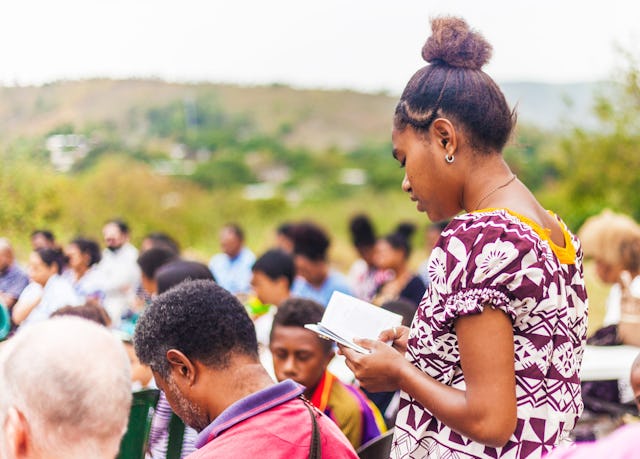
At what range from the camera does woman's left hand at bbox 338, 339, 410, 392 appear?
75.2 inches

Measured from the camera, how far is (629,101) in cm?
1356

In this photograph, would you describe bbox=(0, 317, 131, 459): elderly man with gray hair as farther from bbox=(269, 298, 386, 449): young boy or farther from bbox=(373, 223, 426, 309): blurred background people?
bbox=(373, 223, 426, 309): blurred background people

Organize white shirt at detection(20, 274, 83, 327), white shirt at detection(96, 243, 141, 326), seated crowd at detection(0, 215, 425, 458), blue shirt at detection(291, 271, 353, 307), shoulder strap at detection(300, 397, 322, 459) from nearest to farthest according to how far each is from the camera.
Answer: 1. shoulder strap at detection(300, 397, 322, 459)
2. seated crowd at detection(0, 215, 425, 458)
3. white shirt at detection(20, 274, 83, 327)
4. blue shirt at detection(291, 271, 353, 307)
5. white shirt at detection(96, 243, 141, 326)

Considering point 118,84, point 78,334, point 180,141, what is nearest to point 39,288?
point 78,334

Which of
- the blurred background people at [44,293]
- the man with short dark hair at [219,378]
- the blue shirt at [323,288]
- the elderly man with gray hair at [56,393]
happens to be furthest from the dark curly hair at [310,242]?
the elderly man with gray hair at [56,393]

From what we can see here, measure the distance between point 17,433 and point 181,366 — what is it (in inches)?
26.3

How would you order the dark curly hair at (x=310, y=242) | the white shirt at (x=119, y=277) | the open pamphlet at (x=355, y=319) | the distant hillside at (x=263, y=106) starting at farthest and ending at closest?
the white shirt at (x=119, y=277), the distant hillside at (x=263, y=106), the dark curly hair at (x=310, y=242), the open pamphlet at (x=355, y=319)

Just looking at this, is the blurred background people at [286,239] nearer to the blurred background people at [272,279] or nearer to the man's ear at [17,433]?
the blurred background people at [272,279]

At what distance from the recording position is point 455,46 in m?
2.00

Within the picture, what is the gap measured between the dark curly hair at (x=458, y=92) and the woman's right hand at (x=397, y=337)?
1.85 ft

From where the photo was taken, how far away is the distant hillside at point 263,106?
764 centimetres

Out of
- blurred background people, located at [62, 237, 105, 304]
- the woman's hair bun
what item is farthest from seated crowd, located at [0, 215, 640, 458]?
blurred background people, located at [62, 237, 105, 304]

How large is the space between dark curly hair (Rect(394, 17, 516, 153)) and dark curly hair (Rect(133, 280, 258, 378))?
74 centimetres

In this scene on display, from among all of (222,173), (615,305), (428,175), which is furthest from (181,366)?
(222,173)
